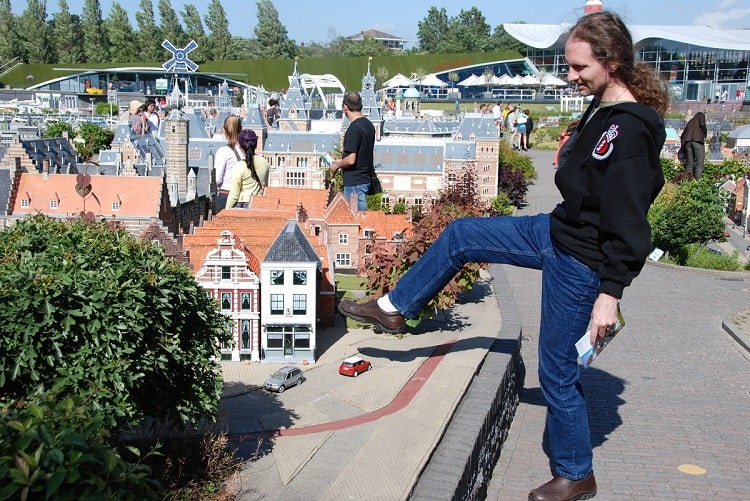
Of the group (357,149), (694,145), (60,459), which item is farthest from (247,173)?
(694,145)

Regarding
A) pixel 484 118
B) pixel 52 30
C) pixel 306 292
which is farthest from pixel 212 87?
pixel 306 292

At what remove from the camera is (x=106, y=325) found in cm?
430

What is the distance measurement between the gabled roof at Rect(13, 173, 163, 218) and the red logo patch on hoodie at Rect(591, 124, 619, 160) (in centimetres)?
2129

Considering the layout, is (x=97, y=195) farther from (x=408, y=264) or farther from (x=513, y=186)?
(x=408, y=264)

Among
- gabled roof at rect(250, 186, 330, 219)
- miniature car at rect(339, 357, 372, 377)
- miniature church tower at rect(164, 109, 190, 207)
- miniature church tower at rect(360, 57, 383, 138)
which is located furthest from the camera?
miniature church tower at rect(360, 57, 383, 138)

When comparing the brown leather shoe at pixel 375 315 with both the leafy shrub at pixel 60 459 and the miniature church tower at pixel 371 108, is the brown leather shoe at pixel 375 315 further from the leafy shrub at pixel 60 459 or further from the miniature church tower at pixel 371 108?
the miniature church tower at pixel 371 108

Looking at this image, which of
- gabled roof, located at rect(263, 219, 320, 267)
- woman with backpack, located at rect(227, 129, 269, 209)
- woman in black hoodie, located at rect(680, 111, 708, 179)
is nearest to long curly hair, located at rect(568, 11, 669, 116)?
gabled roof, located at rect(263, 219, 320, 267)

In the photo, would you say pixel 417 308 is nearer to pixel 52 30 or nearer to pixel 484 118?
pixel 484 118

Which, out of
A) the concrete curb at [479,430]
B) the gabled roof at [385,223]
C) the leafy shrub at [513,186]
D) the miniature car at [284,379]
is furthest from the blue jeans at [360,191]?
the leafy shrub at [513,186]

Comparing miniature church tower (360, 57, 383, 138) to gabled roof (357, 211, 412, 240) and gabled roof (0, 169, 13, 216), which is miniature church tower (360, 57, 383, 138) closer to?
gabled roof (0, 169, 13, 216)

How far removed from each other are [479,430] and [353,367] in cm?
146

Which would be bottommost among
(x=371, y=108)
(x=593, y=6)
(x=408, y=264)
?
(x=408, y=264)

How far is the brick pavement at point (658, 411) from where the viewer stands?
6387 millimetres

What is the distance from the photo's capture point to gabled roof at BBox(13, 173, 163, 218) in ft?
84.1
